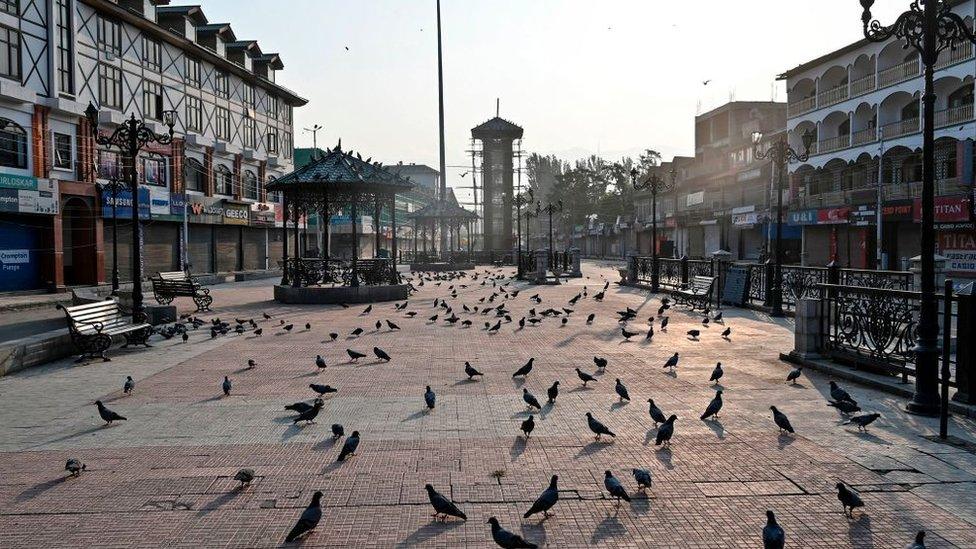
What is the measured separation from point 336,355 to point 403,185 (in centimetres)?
1375

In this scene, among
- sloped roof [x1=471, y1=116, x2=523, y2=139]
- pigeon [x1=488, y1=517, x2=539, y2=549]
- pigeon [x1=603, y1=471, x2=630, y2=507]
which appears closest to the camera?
pigeon [x1=488, y1=517, x2=539, y2=549]

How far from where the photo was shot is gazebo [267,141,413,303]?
24.5 metres

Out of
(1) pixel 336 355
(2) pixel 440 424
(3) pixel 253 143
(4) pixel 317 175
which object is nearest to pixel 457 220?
(3) pixel 253 143

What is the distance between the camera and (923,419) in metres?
8.12

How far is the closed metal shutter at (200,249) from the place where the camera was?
4244 cm

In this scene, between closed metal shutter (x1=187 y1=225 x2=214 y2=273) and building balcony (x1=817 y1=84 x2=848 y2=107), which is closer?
closed metal shutter (x1=187 y1=225 x2=214 y2=273)

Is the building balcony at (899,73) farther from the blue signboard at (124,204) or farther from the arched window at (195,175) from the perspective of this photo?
the blue signboard at (124,204)

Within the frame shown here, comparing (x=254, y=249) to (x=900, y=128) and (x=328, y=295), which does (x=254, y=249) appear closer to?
(x=328, y=295)

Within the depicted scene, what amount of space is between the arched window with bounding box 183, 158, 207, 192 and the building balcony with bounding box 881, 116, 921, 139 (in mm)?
40530

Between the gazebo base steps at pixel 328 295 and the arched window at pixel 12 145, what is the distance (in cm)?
1305

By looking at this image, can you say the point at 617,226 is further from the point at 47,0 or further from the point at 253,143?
the point at 47,0

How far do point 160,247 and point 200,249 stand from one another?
4.76 meters

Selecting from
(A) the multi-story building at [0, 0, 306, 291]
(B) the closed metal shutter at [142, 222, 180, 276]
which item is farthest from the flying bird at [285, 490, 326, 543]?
(B) the closed metal shutter at [142, 222, 180, 276]

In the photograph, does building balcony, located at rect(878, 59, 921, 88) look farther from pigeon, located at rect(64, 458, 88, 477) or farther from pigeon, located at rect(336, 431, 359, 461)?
pigeon, located at rect(64, 458, 88, 477)
